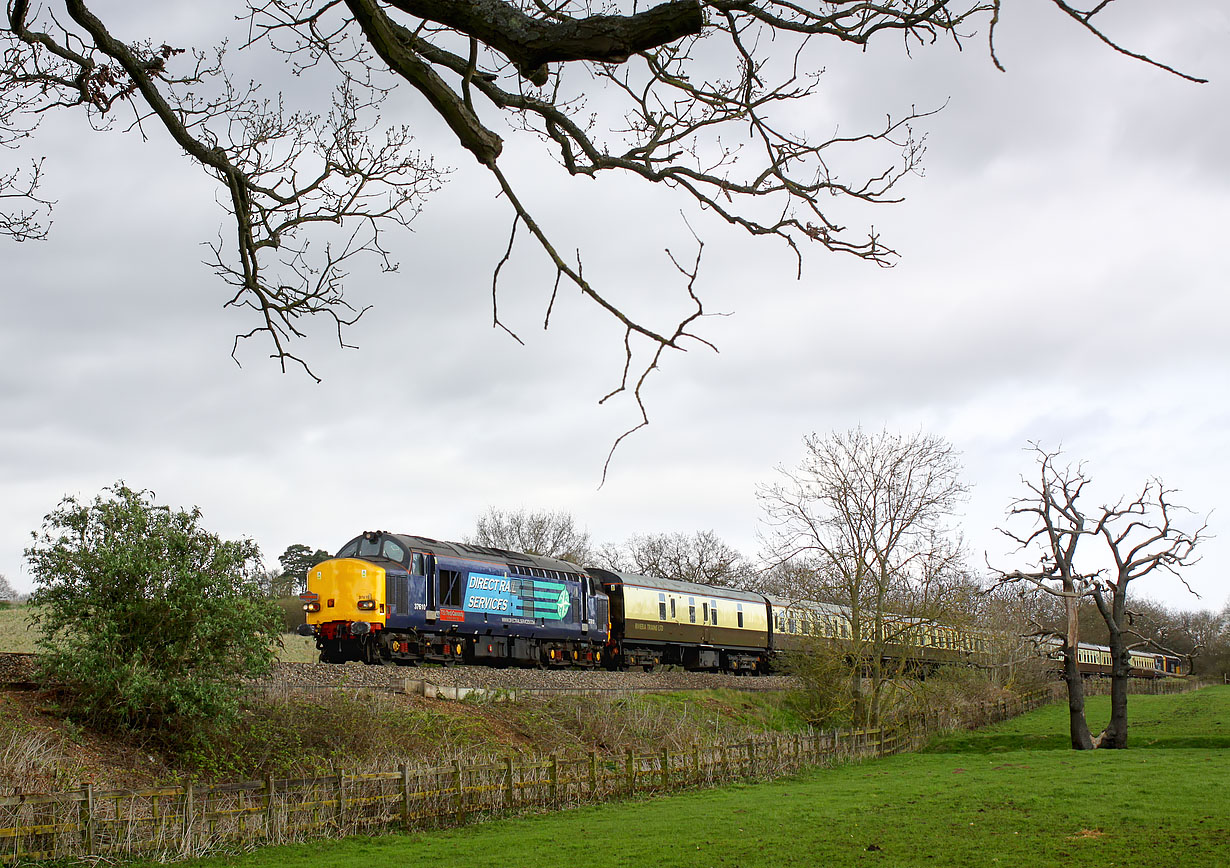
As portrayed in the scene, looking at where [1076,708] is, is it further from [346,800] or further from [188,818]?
[188,818]

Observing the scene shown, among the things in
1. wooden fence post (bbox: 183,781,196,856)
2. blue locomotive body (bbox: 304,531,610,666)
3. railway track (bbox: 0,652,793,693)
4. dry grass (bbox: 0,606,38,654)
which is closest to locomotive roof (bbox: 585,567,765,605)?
blue locomotive body (bbox: 304,531,610,666)

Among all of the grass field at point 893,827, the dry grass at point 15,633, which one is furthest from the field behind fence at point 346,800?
the dry grass at point 15,633

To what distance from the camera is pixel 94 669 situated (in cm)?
1515

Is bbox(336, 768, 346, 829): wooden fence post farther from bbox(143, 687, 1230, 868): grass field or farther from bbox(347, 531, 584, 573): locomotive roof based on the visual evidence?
bbox(347, 531, 584, 573): locomotive roof

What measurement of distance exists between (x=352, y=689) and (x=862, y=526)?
16.2 metres

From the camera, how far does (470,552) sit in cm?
2545

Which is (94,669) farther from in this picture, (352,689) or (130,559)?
(352,689)

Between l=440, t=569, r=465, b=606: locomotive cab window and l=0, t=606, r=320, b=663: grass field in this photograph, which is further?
l=0, t=606, r=320, b=663: grass field

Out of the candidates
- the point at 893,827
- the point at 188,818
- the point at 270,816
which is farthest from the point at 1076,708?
the point at 188,818

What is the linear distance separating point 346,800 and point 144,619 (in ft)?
14.3

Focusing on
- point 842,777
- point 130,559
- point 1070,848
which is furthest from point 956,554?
point 130,559

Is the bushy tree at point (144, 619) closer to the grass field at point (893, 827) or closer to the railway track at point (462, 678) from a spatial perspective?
the railway track at point (462, 678)

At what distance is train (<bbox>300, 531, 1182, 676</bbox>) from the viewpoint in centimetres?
2284

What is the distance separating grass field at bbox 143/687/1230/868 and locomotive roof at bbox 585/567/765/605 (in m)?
9.53
